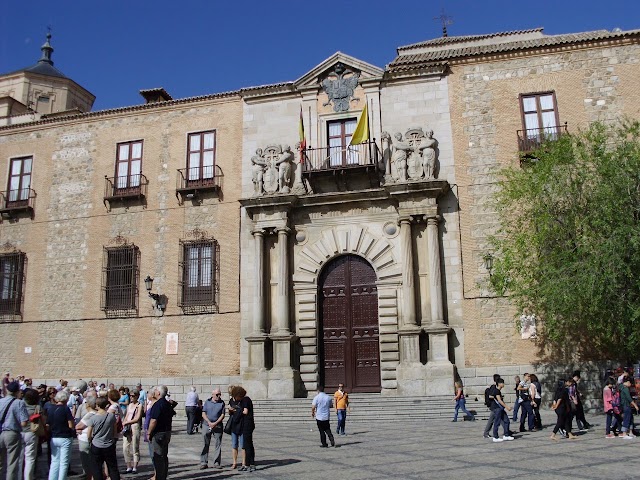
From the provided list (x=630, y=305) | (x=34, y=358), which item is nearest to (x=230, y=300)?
(x=34, y=358)

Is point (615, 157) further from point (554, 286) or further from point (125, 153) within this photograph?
point (125, 153)

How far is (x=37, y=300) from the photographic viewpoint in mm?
23078

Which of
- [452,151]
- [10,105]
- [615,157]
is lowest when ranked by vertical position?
[615,157]

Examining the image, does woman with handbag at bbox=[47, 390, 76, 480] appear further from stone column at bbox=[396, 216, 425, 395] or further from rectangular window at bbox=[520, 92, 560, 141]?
rectangular window at bbox=[520, 92, 560, 141]

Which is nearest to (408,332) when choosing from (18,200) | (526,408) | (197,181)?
(526,408)

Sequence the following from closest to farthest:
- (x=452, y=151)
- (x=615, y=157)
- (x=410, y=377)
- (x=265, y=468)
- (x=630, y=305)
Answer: (x=265, y=468) → (x=630, y=305) → (x=615, y=157) → (x=410, y=377) → (x=452, y=151)

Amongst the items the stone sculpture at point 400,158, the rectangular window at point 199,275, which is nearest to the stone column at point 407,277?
the stone sculpture at point 400,158

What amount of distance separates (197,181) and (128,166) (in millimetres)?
3022

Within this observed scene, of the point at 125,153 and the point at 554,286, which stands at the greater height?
the point at 125,153

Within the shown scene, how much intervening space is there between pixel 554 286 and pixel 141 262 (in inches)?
541

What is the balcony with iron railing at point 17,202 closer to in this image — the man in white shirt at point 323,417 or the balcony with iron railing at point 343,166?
the balcony with iron railing at point 343,166

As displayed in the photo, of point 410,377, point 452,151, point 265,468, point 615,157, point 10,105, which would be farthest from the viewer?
point 10,105

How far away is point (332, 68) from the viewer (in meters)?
21.9

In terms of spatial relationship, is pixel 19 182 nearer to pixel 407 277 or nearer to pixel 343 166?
pixel 343 166
